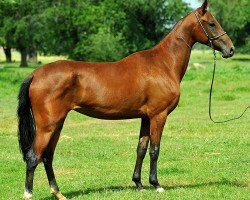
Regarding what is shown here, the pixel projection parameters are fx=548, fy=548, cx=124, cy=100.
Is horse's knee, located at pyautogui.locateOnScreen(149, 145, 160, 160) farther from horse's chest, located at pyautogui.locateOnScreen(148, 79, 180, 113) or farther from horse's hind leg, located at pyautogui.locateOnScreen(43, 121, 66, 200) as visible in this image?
horse's hind leg, located at pyautogui.locateOnScreen(43, 121, 66, 200)

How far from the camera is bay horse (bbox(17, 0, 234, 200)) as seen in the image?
8.10 m

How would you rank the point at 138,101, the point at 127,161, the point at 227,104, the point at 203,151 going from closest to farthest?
the point at 138,101 < the point at 127,161 < the point at 203,151 < the point at 227,104

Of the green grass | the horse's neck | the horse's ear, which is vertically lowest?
the green grass

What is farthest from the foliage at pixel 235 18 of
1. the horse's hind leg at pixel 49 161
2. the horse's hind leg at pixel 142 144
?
the horse's hind leg at pixel 49 161

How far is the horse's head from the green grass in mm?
2313

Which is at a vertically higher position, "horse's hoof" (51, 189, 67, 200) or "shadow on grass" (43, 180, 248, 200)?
"horse's hoof" (51, 189, 67, 200)

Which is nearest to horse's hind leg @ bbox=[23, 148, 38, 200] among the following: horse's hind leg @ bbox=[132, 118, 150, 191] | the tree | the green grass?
the green grass

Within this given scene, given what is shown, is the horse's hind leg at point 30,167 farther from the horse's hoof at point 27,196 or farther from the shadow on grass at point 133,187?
the shadow on grass at point 133,187

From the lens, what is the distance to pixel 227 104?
77.7 ft

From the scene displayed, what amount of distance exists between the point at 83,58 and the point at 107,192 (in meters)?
48.0

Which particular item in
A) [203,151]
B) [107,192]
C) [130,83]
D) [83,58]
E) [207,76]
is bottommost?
[83,58]

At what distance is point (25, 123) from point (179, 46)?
2.84 m

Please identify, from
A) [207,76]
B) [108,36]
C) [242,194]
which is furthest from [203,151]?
[108,36]

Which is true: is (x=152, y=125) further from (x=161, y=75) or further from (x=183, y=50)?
(x=183, y=50)
